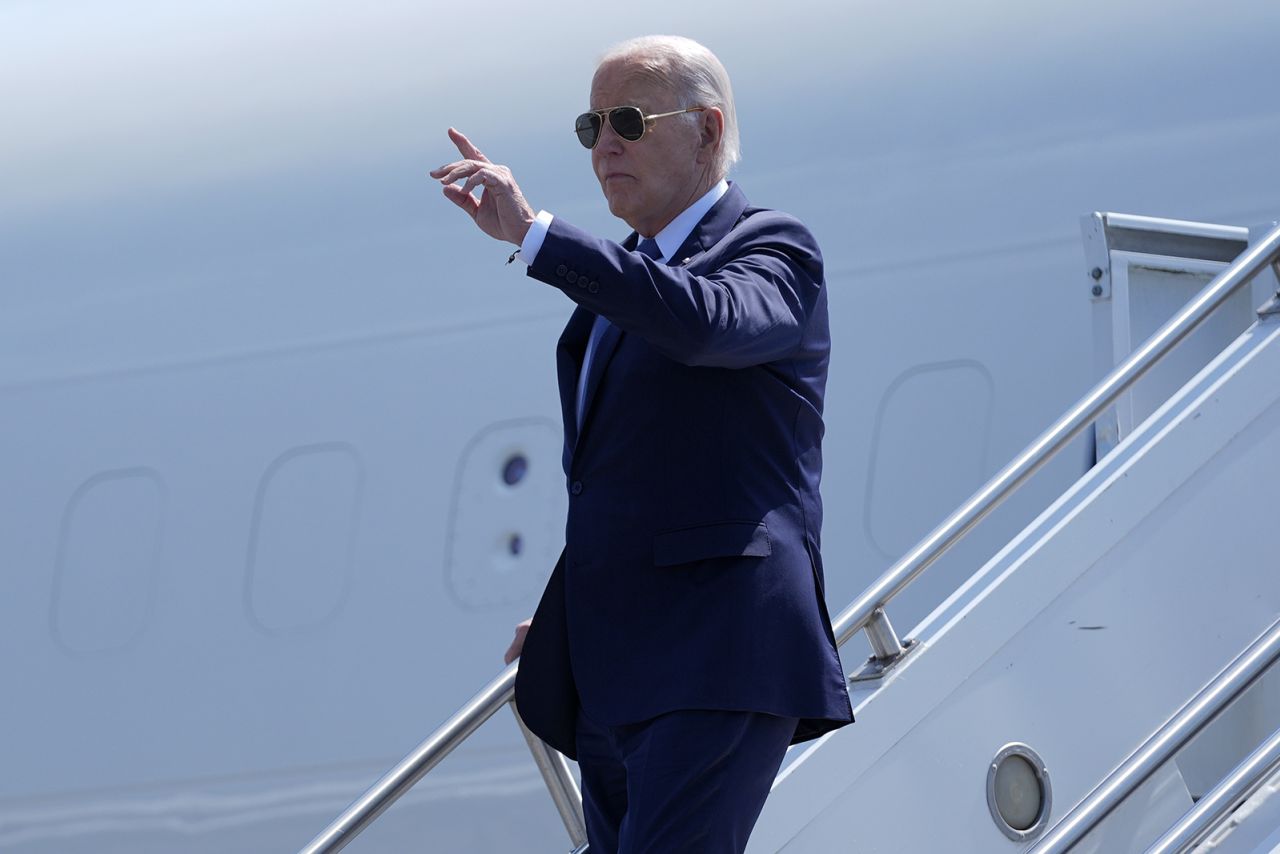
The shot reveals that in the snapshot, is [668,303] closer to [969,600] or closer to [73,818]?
[969,600]

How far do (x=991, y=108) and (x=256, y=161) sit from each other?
6.23ft

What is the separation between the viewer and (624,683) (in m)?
1.93

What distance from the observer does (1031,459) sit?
→ 2818 mm

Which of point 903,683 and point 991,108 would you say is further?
point 991,108

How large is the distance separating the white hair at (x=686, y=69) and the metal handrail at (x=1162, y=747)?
909 millimetres

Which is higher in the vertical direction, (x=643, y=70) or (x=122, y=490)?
(x=643, y=70)

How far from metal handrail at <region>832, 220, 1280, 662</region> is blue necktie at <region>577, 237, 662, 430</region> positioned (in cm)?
67

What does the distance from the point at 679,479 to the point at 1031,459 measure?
1.06 m

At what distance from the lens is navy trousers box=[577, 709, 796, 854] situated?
1.83 meters

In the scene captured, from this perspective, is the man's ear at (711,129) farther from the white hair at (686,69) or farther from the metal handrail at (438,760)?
the metal handrail at (438,760)

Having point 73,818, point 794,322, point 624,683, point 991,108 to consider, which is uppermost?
point 991,108

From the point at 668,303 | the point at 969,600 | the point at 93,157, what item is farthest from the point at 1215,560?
the point at 93,157

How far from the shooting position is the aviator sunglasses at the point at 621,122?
6.54 feet

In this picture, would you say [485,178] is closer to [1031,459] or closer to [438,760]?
[438,760]
